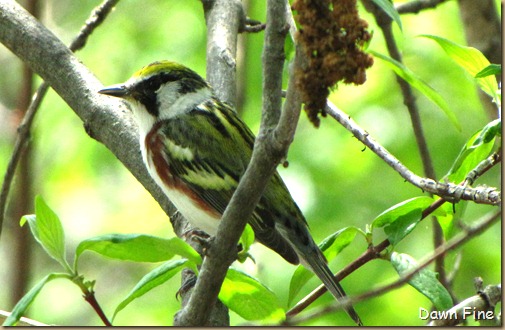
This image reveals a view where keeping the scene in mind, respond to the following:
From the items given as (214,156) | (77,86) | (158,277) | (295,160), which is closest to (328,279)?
(214,156)

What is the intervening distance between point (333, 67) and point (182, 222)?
252 centimetres

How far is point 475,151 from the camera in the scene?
315 cm

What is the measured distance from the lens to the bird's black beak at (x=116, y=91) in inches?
Result: 160

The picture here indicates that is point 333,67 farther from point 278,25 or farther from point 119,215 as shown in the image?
point 119,215

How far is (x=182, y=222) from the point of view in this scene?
4258 millimetres

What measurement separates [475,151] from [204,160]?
5.14ft

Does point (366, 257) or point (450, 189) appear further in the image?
point (366, 257)

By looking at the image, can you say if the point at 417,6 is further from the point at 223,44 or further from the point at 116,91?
the point at 116,91

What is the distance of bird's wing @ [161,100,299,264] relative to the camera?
402 cm

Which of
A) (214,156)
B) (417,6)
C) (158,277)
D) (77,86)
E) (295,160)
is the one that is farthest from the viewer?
(295,160)

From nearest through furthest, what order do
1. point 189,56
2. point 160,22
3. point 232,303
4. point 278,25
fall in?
point 278,25 < point 232,303 < point 189,56 < point 160,22

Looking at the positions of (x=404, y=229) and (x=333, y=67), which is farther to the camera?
(x=404, y=229)

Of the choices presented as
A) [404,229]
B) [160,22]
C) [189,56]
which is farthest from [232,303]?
[160,22]

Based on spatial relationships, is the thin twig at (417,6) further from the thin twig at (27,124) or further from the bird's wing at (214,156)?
the thin twig at (27,124)
